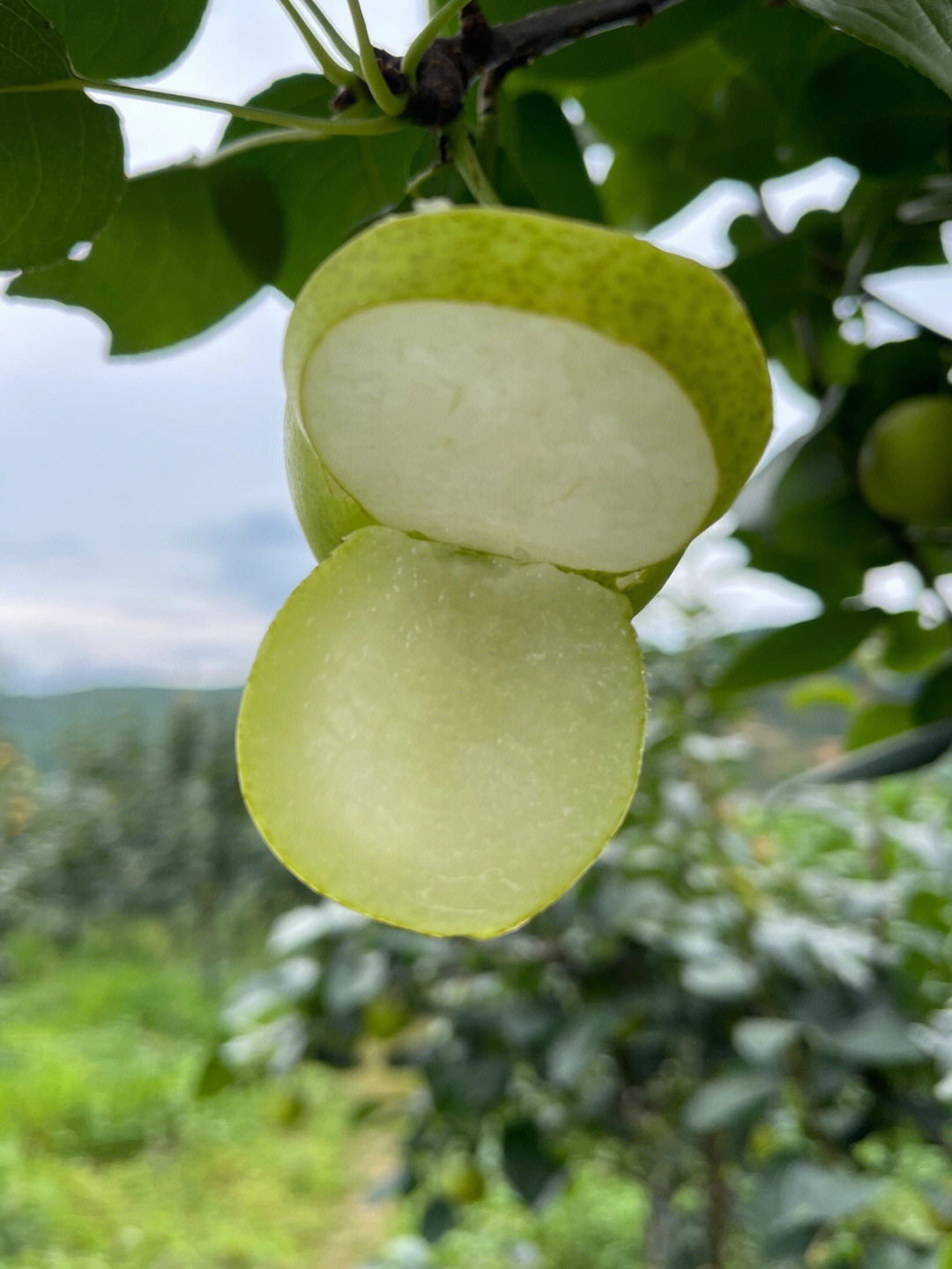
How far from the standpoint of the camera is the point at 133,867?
3.51 metres

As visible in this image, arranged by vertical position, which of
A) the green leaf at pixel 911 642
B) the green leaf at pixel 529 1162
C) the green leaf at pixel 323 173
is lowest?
the green leaf at pixel 529 1162

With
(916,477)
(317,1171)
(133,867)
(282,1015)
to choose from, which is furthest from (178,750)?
(916,477)

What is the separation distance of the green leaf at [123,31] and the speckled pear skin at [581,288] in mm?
145

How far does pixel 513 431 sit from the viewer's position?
0.14 metres

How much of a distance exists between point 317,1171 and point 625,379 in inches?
103

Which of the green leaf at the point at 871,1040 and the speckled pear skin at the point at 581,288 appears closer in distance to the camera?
the speckled pear skin at the point at 581,288

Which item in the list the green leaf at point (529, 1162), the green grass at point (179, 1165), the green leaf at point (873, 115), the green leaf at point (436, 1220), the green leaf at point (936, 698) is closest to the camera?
the green leaf at point (873, 115)

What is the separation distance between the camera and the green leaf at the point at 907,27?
0.48 feet

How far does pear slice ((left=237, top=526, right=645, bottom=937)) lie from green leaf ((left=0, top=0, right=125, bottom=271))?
106mm

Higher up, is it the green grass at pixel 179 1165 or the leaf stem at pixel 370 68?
the leaf stem at pixel 370 68

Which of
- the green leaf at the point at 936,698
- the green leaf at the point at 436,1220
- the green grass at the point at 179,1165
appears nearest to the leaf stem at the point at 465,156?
the green leaf at the point at 936,698

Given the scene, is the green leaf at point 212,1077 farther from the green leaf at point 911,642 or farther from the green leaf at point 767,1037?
the green leaf at point 911,642

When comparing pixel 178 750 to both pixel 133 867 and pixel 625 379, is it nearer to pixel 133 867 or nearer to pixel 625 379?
pixel 133 867

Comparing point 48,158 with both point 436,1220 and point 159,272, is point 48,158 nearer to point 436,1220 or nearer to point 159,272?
point 159,272
